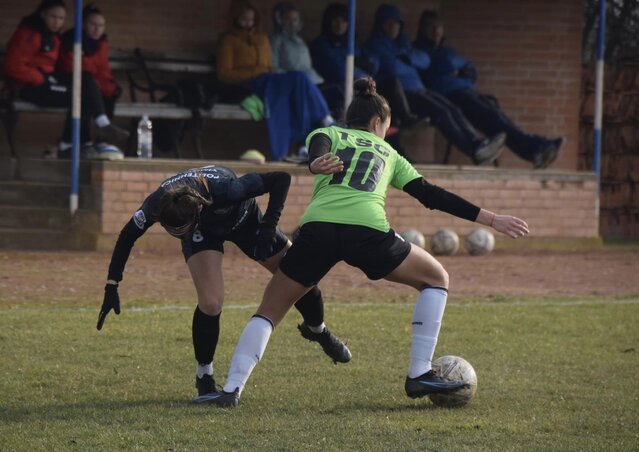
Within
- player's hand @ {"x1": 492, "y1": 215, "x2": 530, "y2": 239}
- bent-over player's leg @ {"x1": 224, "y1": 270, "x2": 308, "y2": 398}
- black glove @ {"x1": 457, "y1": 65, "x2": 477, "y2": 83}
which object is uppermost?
player's hand @ {"x1": 492, "y1": 215, "x2": 530, "y2": 239}

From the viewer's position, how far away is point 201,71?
1656 centimetres

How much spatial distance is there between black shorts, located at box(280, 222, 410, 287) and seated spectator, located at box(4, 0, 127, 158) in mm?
8446

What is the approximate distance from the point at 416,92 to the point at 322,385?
9.80m

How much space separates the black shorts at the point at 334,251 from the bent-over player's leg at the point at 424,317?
0.13 metres

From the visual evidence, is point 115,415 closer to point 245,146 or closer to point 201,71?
point 201,71

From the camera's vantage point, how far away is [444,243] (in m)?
15.4

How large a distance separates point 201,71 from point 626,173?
699 cm

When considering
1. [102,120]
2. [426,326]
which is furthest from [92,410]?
[102,120]

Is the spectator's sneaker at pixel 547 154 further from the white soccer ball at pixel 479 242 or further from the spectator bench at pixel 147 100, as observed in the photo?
the spectator bench at pixel 147 100

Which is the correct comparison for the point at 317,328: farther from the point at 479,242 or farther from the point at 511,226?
the point at 479,242

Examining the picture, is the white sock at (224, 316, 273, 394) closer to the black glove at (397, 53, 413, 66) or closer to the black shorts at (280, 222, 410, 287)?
the black shorts at (280, 222, 410, 287)

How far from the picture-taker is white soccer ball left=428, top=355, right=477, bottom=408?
6.90 m

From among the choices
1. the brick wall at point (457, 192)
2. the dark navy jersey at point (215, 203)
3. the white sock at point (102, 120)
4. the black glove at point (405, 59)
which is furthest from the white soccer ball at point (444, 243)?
the dark navy jersey at point (215, 203)

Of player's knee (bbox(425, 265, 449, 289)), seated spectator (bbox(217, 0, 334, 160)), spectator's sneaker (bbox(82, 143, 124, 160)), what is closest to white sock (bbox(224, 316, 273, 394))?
player's knee (bbox(425, 265, 449, 289))
